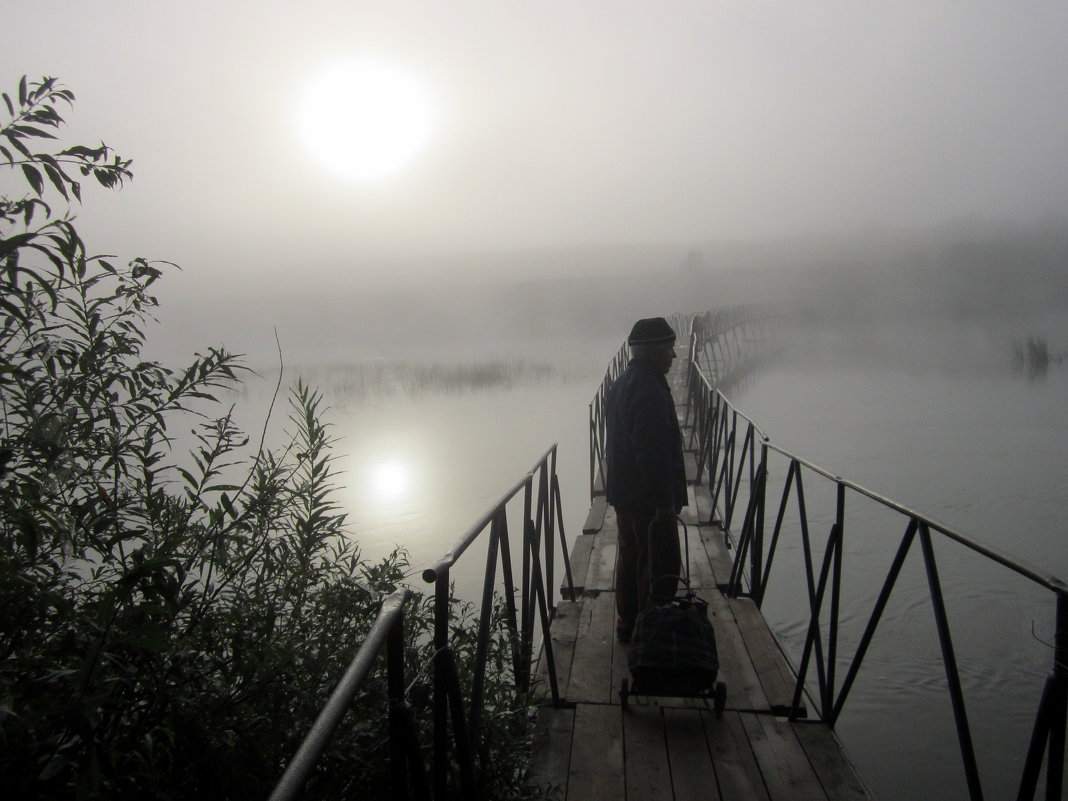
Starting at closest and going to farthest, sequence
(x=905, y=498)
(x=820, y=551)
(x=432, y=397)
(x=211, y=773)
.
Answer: (x=211, y=773), (x=820, y=551), (x=905, y=498), (x=432, y=397)

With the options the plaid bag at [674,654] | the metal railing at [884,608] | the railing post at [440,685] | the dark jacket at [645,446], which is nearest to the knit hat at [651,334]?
the dark jacket at [645,446]

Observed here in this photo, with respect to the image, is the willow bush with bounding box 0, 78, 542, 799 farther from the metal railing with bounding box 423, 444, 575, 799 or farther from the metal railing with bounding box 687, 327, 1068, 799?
the metal railing with bounding box 687, 327, 1068, 799

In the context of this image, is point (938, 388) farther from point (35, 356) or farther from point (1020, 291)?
point (1020, 291)

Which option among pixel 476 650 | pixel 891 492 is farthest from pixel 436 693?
pixel 891 492

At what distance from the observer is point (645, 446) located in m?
3.59

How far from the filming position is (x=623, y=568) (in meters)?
3.85

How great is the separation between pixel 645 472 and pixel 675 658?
2.83ft

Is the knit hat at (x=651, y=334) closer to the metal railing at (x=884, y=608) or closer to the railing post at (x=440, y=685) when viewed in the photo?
the metal railing at (x=884, y=608)

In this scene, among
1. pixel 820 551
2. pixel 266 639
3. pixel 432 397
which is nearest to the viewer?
pixel 266 639

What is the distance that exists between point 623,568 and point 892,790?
74.6 inches

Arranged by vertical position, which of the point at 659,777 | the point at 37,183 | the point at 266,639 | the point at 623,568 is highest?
the point at 37,183

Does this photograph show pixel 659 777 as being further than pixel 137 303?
Yes

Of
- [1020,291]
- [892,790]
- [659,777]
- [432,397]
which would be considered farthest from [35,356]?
[1020,291]

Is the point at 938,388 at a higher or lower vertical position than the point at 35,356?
lower
